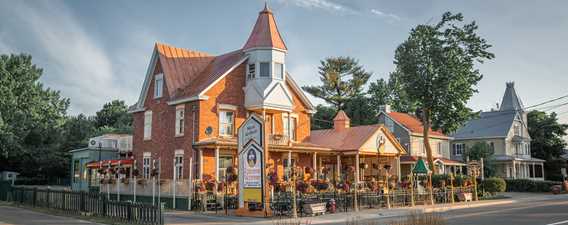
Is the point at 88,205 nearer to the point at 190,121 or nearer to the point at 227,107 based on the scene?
the point at 190,121

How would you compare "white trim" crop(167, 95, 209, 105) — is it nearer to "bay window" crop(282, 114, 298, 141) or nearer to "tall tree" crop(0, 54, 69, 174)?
"bay window" crop(282, 114, 298, 141)

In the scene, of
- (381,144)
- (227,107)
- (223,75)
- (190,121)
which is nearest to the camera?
(190,121)

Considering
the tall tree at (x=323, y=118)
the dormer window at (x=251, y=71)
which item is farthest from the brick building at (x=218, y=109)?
the tall tree at (x=323, y=118)

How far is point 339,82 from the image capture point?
215ft

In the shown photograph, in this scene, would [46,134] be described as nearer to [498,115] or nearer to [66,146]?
[66,146]

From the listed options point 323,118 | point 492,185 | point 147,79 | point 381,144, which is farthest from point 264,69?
point 323,118

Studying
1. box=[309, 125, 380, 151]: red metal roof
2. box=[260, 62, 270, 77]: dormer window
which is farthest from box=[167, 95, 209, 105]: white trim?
box=[309, 125, 380, 151]: red metal roof

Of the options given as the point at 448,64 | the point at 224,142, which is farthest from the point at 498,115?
the point at 224,142

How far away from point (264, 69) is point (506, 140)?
44100 mm

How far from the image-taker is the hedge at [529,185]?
4706 centimetres

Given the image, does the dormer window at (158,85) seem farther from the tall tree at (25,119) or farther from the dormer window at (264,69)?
the tall tree at (25,119)

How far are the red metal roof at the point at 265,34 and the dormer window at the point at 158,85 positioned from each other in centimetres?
570

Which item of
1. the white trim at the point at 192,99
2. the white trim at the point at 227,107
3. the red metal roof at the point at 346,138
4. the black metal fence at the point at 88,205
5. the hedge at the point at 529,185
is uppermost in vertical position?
the white trim at the point at 192,99

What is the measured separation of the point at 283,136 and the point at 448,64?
16.9m
